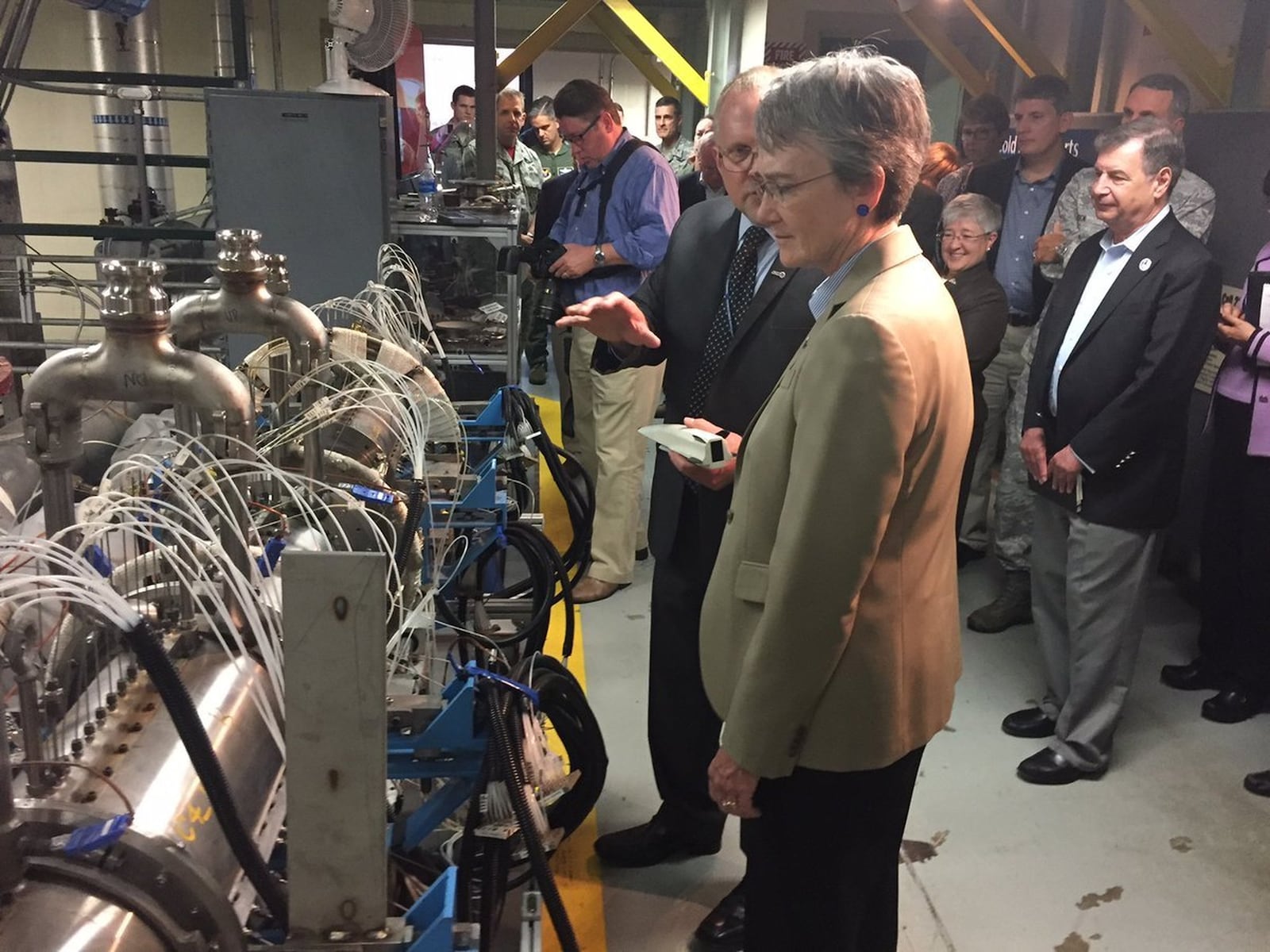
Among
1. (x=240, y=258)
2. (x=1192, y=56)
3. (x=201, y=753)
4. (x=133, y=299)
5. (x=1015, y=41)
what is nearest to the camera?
(x=201, y=753)

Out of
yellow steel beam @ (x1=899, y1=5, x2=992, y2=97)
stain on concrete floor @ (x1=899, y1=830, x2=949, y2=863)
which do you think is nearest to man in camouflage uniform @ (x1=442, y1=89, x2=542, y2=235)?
yellow steel beam @ (x1=899, y1=5, x2=992, y2=97)

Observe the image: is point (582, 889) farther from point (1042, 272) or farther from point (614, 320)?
point (1042, 272)

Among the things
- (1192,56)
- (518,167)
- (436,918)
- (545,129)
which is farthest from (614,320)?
(545,129)

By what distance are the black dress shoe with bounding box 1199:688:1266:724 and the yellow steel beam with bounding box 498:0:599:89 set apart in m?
5.65

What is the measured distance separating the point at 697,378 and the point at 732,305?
6.2 inches

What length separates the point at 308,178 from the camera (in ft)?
10.5

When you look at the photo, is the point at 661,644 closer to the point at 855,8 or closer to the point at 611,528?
the point at 611,528

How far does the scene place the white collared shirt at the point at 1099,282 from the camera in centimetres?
232

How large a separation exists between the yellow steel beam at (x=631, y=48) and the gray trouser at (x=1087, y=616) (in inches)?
264

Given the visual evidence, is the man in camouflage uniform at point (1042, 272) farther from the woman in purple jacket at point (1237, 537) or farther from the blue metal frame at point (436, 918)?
the blue metal frame at point (436, 918)

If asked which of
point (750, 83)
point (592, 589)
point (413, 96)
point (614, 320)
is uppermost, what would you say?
point (413, 96)

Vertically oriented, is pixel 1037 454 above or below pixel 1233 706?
above

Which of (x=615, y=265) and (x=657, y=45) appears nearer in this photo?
(x=615, y=265)

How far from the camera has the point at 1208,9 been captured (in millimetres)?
5230
